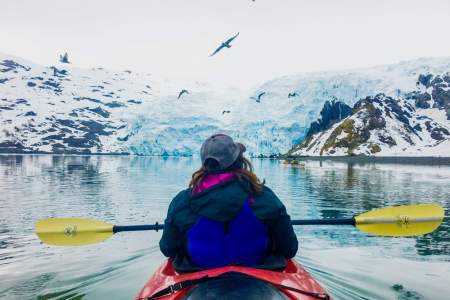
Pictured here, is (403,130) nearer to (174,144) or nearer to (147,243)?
(174,144)

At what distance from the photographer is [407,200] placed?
1847 centimetres

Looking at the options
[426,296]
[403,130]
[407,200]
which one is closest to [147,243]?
[426,296]

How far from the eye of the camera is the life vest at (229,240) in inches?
138

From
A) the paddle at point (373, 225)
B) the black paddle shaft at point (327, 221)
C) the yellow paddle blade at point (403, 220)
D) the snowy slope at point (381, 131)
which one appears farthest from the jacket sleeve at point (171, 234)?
the snowy slope at point (381, 131)

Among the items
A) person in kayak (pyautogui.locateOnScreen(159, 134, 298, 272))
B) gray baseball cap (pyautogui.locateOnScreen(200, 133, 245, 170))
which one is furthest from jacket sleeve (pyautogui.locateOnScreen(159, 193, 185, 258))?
gray baseball cap (pyautogui.locateOnScreen(200, 133, 245, 170))

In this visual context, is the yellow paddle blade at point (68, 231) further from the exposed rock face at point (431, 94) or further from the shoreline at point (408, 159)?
the exposed rock face at point (431, 94)

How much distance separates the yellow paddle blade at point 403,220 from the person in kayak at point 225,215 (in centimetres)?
272

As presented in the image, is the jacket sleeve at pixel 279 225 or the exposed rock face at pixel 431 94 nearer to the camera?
the jacket sleeve at pixel 279 225

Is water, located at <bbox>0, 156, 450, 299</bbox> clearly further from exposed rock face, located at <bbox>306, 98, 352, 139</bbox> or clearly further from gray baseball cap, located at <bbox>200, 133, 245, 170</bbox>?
exposed rock face, located at <bbox>306, 98, 352, 139</bbox>

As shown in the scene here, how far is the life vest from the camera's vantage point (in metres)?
3.51

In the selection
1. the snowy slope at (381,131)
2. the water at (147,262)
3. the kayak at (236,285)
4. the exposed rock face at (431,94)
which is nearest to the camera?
the kayak at (236,285)

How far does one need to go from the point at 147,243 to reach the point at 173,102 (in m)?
136

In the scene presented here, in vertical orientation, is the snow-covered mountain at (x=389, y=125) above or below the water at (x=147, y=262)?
above

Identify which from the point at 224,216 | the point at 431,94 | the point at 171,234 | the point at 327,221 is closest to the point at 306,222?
the point at 327,221
